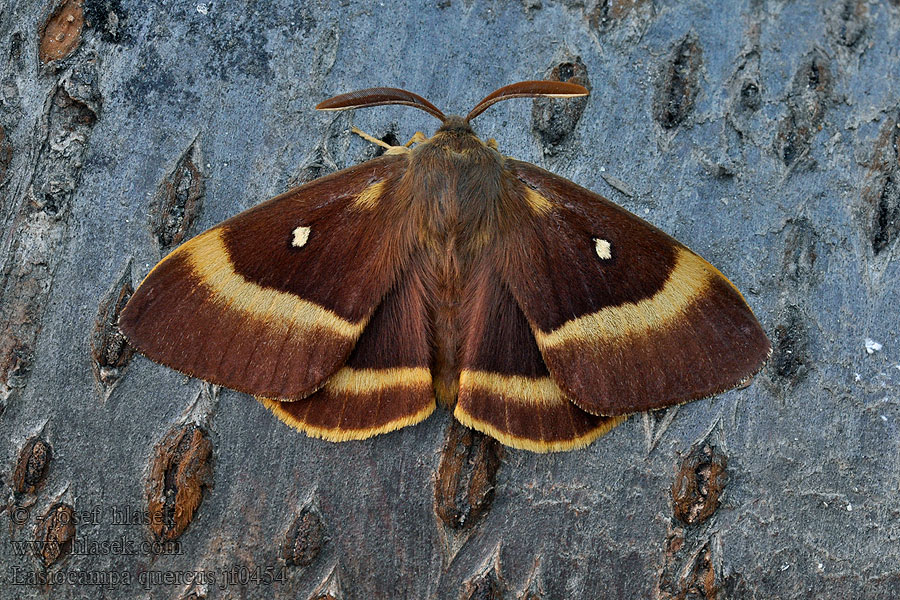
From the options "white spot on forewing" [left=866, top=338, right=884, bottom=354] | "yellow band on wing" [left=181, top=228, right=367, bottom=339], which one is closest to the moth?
"yellow band on wing" [left=181, top=228, right=367, bottom=339]

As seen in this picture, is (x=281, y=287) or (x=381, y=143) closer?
(x=281, y=287)

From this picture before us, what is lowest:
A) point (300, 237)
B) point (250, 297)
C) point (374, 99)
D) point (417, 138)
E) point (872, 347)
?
point (872, 347)

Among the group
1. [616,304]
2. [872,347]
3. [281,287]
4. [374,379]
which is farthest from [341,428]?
[872,347]

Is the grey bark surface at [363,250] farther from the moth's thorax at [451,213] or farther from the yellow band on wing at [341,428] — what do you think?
the moth's thorax at [451,213]

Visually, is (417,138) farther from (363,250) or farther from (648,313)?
(648,313)

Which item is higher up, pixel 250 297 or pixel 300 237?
pixel 300 237

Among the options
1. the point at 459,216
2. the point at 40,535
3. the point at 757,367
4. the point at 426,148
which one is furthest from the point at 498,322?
the point at 40,535

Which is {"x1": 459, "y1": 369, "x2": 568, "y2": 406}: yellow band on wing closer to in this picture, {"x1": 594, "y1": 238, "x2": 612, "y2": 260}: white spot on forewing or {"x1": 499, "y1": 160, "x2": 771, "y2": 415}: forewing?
{"x1": 499, "y1": 160, "x2": 771, "y2": 415}: forewing
